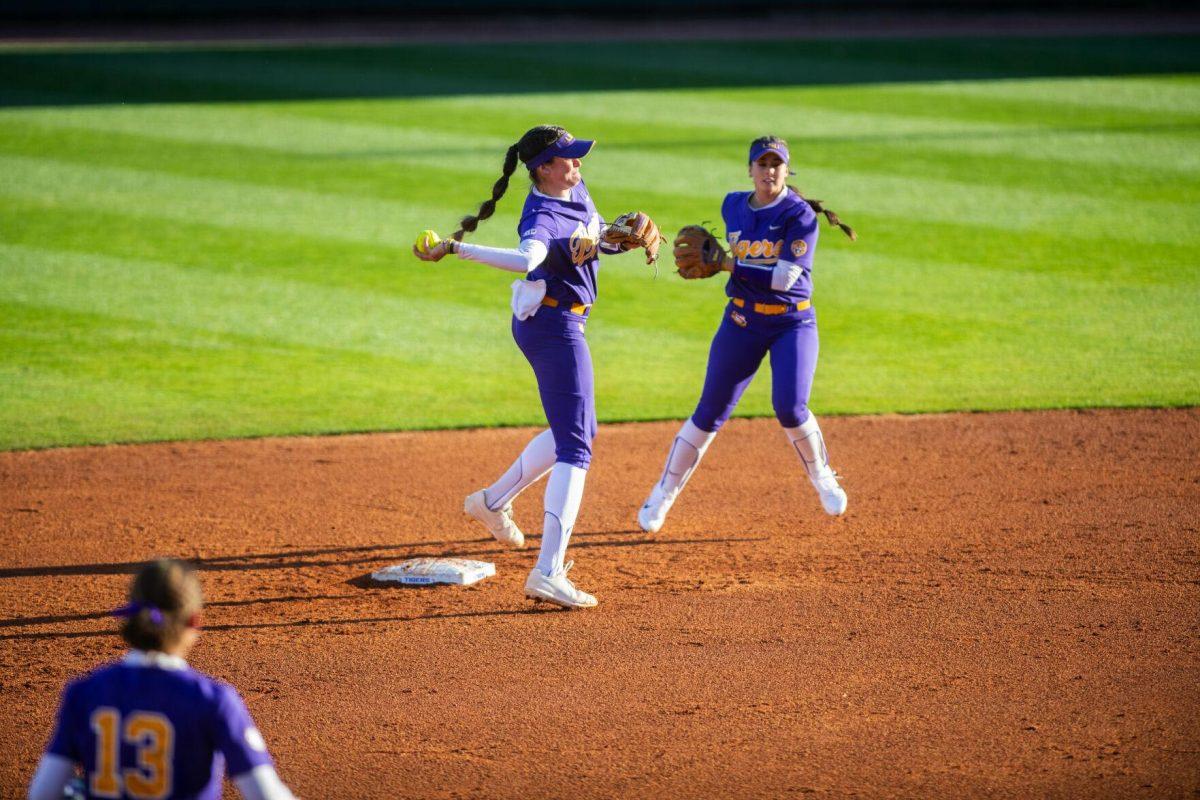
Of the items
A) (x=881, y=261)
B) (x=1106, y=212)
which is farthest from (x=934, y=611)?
(x=1106, y=212)

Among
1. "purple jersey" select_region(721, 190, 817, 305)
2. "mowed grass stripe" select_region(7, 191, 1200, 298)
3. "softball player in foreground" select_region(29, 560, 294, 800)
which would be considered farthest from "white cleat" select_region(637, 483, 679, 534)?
"mowed grass stripe" select_region(7, 191, 1200, 298)

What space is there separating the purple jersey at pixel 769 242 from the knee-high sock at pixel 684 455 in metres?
0.73

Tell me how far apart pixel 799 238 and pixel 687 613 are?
1.82 metres

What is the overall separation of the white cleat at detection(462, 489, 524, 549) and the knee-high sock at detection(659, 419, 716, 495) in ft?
2.70

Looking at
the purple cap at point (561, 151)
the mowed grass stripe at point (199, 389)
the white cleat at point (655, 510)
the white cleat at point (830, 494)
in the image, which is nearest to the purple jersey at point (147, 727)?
the purple cap at point (561, 151)

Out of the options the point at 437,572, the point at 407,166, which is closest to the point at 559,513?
the point at 437,572

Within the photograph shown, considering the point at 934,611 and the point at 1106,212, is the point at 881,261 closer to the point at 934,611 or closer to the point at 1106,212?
the point at 1106,212

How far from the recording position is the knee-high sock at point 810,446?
6.41m

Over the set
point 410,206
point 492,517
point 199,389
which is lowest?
point 492,517

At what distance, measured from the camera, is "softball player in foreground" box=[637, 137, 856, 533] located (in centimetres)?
609

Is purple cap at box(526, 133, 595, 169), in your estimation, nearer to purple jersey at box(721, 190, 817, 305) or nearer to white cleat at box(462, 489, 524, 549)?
purple jersey at box(721, 190, 817, 305)

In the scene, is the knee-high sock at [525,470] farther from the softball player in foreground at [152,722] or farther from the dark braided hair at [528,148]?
the softball player in foreground at [152,722]

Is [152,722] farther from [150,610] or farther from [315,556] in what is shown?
[315,556]

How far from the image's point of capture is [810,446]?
646 centimetres
